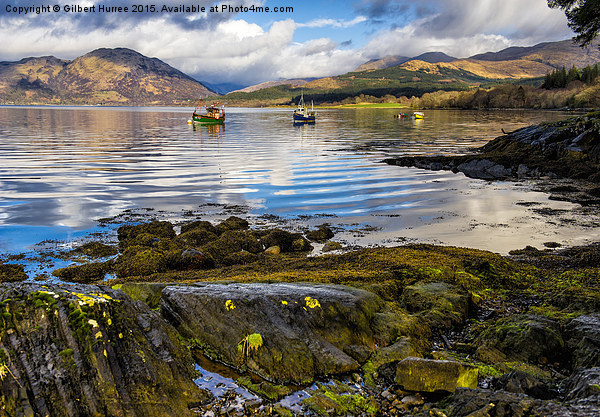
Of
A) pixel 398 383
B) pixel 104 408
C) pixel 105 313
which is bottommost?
pixel 398 383

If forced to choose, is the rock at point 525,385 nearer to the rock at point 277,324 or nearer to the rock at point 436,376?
the rock at point 436,376

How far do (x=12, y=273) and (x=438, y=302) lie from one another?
1129 centimetres

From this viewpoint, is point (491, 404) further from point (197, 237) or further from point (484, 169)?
point (484, 169)

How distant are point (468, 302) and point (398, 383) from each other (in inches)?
142

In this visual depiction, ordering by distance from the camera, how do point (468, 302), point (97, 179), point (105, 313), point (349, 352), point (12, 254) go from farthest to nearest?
point (97, 179) → point (12, 254) → point (468, 302) → point (349, 352) → point (105, 313)

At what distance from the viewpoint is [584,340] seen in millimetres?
6363

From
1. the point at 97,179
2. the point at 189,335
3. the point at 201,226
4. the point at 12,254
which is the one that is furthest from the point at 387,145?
the point at 189,335

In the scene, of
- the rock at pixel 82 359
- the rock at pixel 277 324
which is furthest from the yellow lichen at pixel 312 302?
the rock at pixel 82 359

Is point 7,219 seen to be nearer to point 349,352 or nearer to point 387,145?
point 349,352

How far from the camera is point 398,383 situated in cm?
611

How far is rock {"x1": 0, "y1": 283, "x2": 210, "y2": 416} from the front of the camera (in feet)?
14.9

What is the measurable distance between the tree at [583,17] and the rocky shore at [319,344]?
115 feet

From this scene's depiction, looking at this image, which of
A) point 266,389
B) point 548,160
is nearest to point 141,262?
point 266,389

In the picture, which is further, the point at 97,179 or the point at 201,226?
the point at 97,179
